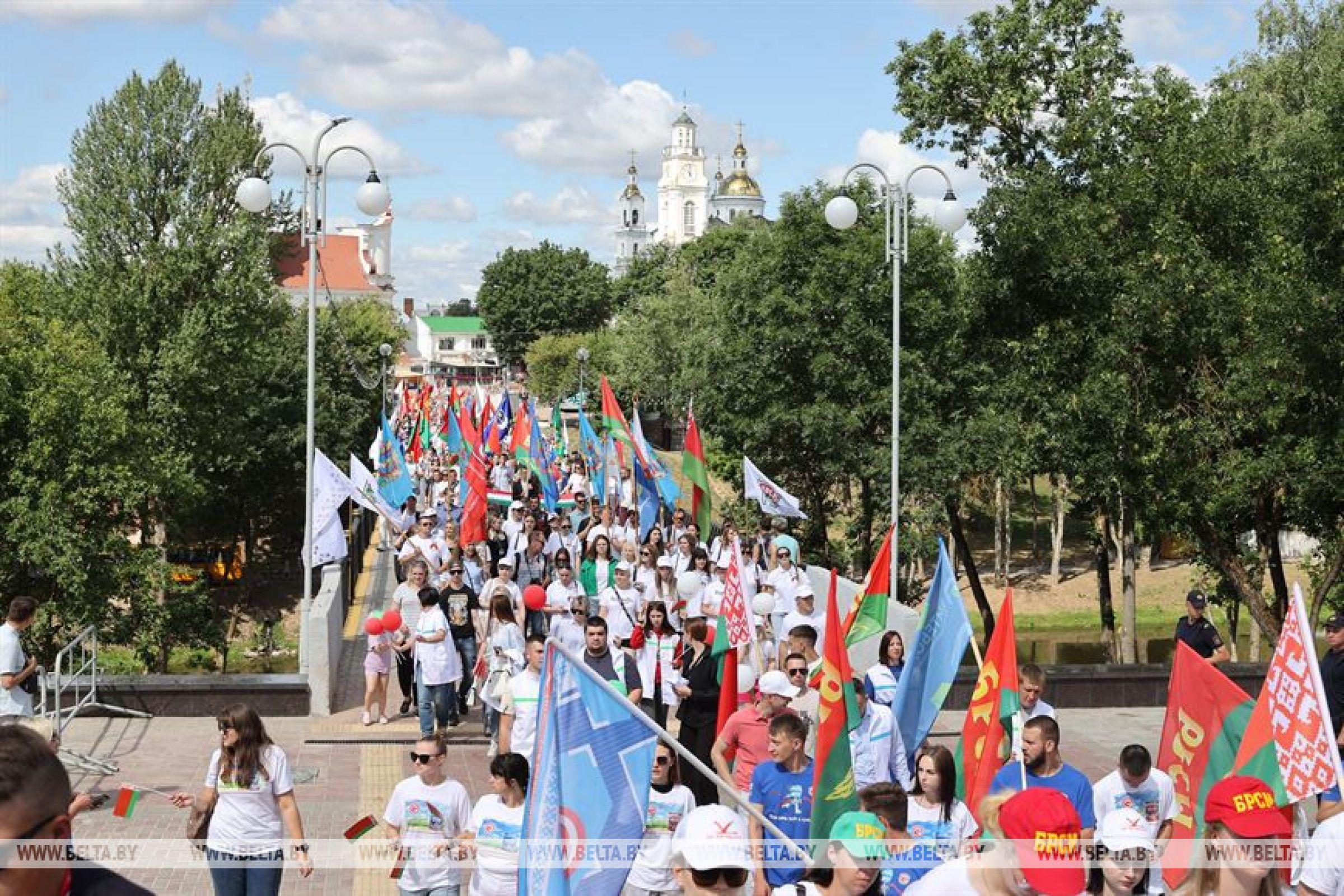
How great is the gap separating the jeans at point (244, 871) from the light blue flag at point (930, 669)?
4.53 meters

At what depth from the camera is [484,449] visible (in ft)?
127

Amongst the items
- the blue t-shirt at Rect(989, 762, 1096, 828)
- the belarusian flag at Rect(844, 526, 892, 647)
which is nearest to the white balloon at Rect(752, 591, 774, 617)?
the belarusian flag at Rect(844, 526, 892, 647)

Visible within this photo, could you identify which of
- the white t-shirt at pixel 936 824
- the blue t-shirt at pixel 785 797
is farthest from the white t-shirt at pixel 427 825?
the white t-shirt at pixel 936 824

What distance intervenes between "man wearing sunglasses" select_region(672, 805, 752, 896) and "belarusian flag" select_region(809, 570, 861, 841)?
233cm

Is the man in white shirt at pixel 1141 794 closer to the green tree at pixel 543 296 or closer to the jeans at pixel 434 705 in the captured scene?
the jeans at pixel 434 705

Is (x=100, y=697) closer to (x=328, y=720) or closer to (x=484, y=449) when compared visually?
(x=328, y=720)

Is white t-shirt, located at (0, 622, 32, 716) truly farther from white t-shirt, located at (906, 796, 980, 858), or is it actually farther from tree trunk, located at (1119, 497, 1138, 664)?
tree trunk, located at (1119, 497, 1138, 664)

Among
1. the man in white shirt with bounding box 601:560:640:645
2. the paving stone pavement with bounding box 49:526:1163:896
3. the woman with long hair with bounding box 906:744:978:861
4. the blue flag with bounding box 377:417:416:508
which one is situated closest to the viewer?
the woman with long hair with bounding box 906:744:978:861

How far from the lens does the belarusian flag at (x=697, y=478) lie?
69.8ft

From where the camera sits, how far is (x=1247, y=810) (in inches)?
231

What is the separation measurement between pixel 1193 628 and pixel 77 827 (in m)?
9.85

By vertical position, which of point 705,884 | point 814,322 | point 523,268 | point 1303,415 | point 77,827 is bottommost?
point 77,827

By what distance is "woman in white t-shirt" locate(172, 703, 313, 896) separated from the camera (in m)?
8.24

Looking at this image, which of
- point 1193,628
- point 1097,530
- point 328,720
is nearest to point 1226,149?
point 1097,530
